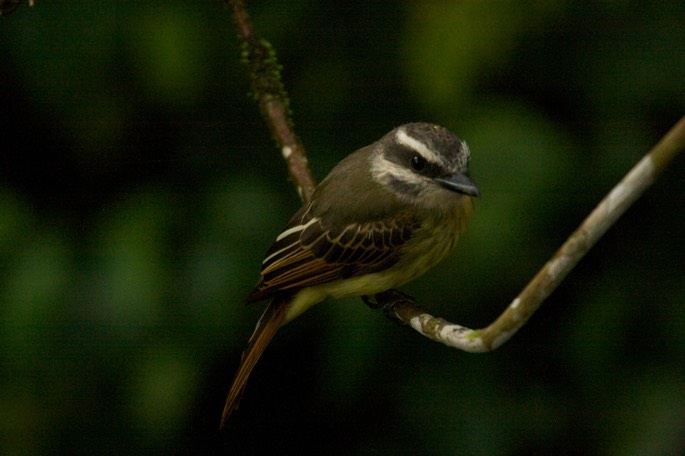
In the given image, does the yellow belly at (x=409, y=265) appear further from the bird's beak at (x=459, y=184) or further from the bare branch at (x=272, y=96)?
the bare branch at (x=272, y=96)

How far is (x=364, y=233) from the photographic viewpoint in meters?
3.24

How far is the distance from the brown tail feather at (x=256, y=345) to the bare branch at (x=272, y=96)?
386 millimetres

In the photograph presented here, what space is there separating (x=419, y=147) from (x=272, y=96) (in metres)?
0.55

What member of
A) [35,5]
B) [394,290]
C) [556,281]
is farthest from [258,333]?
[556,281]

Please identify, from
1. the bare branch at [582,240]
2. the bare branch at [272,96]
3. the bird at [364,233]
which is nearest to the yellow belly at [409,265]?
the bird at [364,233]

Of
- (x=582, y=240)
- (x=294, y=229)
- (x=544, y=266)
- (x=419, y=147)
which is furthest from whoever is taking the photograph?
(x=294, y=229)

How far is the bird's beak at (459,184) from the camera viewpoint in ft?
9.36

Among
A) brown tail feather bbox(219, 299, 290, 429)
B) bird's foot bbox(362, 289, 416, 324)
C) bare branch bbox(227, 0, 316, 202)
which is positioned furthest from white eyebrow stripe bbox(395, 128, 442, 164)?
brown tail feather bbox(219, 299, 290, 429)

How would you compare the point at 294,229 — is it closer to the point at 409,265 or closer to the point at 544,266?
the point at 409,265

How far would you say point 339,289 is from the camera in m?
3.26

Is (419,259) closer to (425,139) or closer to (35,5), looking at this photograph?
(425,139)

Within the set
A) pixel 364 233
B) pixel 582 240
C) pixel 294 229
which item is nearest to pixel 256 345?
pixel 294 229

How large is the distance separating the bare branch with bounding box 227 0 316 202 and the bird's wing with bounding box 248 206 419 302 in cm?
12

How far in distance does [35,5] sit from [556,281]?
6.88 ft
